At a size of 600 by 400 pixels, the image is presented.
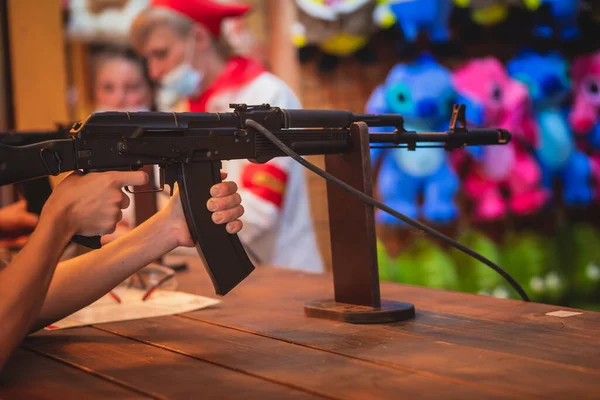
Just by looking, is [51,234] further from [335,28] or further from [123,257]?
[335,28]

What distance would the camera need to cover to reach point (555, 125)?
108 inches

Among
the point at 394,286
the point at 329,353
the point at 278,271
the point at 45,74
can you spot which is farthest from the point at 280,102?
the point at 329,353

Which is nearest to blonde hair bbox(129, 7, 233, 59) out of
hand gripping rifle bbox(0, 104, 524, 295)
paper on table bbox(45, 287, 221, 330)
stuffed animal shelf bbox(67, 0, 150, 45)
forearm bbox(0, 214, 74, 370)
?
stuffed animal shelf bbox(67, 0, 150, 45)

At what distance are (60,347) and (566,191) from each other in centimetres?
201

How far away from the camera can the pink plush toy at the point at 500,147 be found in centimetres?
279

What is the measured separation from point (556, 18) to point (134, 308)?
1.84m

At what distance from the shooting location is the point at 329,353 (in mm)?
1176

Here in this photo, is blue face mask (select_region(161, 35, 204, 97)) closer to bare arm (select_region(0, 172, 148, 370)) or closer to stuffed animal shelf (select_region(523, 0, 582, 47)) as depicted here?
stuffed animal shelf (select_region(523, 0, 582, 47))

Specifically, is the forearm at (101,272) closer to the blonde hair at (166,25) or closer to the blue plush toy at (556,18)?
the blonde hair at (166,25)

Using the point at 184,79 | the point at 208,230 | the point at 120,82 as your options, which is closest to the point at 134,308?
the point at 208,230

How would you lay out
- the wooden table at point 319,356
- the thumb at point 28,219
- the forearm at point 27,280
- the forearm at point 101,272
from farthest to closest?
the thumb at point 28,219, the forearm at point 101,272, the forearm at point 27,280, the wooden table at point 319,356

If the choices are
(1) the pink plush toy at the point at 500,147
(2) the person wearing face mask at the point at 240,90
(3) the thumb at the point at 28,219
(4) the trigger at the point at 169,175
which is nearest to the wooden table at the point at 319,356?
(4) the trigger at the point at 169,175

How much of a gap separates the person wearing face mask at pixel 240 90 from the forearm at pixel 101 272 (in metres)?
1.27

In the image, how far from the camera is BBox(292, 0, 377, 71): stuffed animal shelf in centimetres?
301
